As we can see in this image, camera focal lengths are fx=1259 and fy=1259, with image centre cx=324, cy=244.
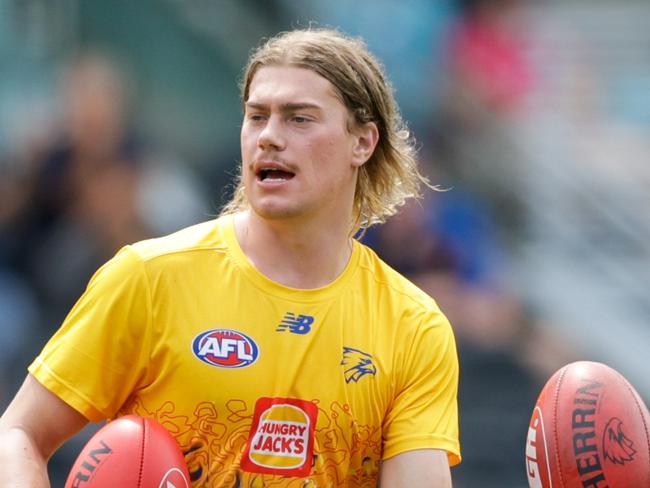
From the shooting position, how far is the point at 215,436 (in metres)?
3.92

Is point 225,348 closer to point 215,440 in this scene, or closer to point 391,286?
point 215,440

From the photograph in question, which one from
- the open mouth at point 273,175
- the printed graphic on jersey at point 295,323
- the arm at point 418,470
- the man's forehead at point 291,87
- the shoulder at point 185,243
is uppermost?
the man's forehead at point 291,87

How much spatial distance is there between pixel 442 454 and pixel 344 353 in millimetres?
461

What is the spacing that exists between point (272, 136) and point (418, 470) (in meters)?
1.17

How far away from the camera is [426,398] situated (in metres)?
4.15

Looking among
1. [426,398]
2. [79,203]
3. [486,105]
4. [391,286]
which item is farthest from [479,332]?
[426,398]

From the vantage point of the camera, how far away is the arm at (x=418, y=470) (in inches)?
159

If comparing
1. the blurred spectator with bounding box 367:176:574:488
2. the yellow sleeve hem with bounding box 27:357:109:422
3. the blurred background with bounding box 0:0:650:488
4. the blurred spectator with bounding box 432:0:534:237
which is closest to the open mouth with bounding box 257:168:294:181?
the yellow sleeve hem with bounding box 27:357:109:422

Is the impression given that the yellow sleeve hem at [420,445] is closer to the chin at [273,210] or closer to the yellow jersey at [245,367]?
the yellow jersey at [245,367]

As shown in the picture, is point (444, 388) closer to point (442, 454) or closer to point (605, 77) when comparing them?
point (442, 454)

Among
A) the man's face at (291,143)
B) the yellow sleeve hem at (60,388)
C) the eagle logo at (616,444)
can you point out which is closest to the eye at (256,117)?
the man's face at (291,143)

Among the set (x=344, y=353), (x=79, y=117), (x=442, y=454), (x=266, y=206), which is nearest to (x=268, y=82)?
(x=266, y=206)

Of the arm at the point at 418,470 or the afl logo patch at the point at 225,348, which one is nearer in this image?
the afl logo patch at the point at 225,348

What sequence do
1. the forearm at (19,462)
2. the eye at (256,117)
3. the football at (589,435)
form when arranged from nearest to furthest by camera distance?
the forearm at (19,462) < the football at (589,435) < the eye at (256,117)
